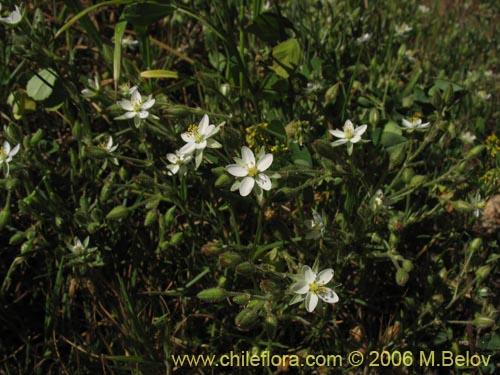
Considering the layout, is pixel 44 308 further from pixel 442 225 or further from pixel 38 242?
pixel 442 225

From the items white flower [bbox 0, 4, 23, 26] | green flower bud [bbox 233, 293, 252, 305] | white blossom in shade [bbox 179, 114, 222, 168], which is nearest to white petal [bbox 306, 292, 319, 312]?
green flower bud [bbox 233, 293, 252, 305]

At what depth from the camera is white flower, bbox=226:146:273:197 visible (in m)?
1.67

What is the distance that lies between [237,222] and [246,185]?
0.58 m

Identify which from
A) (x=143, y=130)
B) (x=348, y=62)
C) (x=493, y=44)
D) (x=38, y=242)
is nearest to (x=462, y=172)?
(x=348, y=62)

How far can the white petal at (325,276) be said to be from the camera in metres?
1.64

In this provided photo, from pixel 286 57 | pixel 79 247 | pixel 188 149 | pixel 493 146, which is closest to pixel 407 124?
pixel 493 146

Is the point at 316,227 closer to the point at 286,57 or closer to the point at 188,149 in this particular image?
the point at 188,149

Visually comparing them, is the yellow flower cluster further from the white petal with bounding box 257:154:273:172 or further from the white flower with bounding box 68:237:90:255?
the white flower with bounding box 68:237:90:255

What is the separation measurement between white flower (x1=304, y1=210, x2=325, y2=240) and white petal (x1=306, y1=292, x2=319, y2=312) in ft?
0.99

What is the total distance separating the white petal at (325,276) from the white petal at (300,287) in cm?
5

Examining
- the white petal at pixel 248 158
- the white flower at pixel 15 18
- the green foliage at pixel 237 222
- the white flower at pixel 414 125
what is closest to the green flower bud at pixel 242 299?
the green foliage at pixel 237 222

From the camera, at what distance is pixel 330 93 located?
217 cm

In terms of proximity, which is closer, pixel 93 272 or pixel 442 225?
pixel 93 272

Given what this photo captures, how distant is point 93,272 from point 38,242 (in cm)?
28
